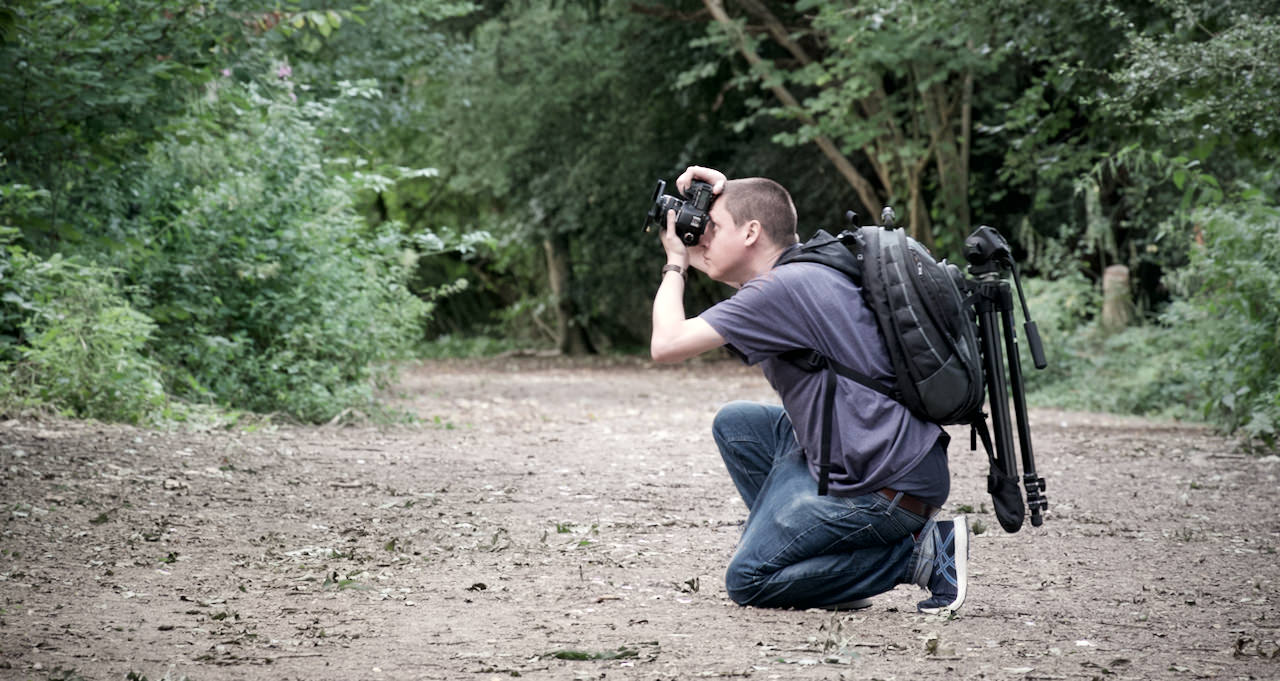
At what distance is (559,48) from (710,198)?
19110mm

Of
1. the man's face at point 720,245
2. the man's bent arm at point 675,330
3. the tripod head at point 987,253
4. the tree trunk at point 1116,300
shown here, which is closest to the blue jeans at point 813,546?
the man's bent arm at point 675,330

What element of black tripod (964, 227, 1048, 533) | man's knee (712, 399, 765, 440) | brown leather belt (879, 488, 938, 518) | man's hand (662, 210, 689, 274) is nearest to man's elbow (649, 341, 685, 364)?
man's hand (662, 210, 689, 274)

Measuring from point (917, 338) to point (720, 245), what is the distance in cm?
72

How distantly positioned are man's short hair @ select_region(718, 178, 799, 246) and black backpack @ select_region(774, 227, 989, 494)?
10.3 inches

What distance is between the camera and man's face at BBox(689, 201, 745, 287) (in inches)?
165

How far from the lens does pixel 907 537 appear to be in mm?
4148

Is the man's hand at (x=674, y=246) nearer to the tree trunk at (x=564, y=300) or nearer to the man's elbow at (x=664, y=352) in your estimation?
the man's elbow at (x=664, y=352)

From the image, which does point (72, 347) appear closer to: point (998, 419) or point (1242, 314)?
point (998, 419)

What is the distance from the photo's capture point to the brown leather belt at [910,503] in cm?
401

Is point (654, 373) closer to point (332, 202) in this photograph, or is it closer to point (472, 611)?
point (332, 202)

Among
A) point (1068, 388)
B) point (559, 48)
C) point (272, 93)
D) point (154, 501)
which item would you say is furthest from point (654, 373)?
point (154, 501)

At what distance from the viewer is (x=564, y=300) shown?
26.1 meters

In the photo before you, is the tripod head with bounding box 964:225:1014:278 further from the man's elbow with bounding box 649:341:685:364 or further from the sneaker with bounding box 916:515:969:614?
the man's elbow with bounding box 649:341:685:364

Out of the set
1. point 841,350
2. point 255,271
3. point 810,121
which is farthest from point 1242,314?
point 810,121
